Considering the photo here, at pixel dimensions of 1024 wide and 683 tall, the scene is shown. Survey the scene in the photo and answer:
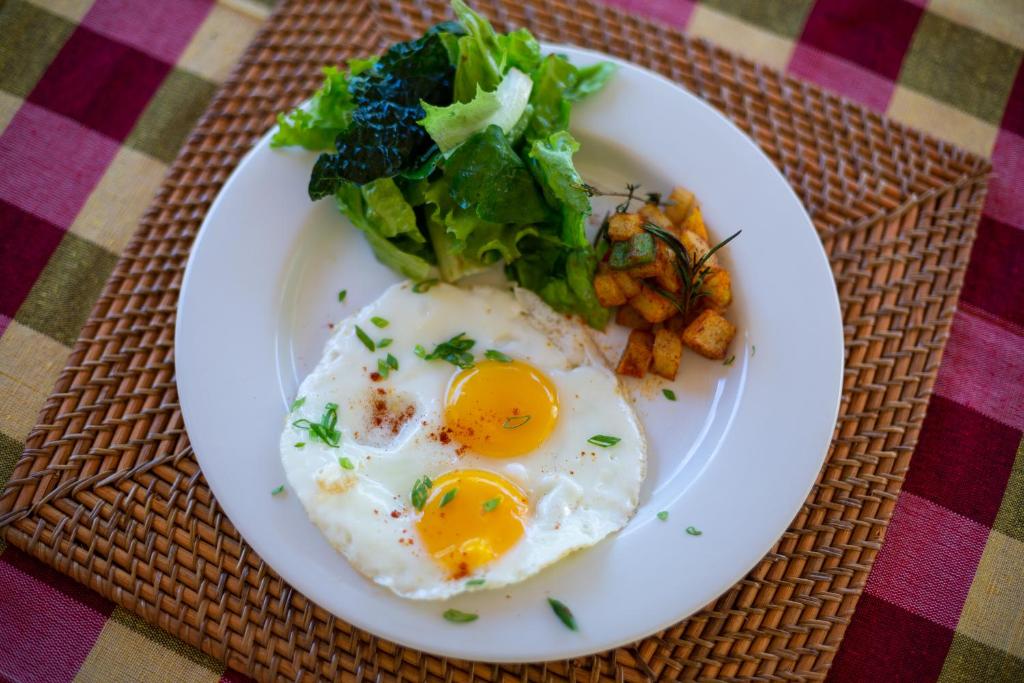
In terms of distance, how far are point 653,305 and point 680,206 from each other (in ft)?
1.60

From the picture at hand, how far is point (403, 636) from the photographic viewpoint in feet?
8.68

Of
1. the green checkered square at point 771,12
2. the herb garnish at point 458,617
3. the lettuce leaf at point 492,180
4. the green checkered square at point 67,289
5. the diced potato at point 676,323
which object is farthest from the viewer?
the green checkered square at point 771,12

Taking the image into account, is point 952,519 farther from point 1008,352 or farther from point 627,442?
point 627,442

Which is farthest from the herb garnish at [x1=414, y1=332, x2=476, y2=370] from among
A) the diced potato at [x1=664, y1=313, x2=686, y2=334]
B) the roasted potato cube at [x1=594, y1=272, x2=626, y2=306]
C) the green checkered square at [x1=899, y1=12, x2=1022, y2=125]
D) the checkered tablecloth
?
the green checkered square at [x1=899, y1=12, x2=1022, y2=125]

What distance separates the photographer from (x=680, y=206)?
3260mm

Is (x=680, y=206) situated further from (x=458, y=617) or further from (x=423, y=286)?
(x=458, y=617)

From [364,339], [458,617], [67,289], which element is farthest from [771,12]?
[67,289]

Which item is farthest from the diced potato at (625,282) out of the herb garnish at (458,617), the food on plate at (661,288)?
the herb garnish at (458,617)

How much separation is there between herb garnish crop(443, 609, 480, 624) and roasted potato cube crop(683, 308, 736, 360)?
1341mm

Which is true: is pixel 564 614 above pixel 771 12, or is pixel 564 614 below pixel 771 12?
below

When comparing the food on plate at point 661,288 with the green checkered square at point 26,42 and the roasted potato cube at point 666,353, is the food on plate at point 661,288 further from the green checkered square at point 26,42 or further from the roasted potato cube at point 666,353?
the green checkered square at point 26,42

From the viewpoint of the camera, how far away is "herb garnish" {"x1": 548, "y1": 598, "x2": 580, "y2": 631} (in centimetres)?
268

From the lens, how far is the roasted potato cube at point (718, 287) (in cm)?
305

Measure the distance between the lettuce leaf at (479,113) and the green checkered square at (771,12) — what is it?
63.7 inches
